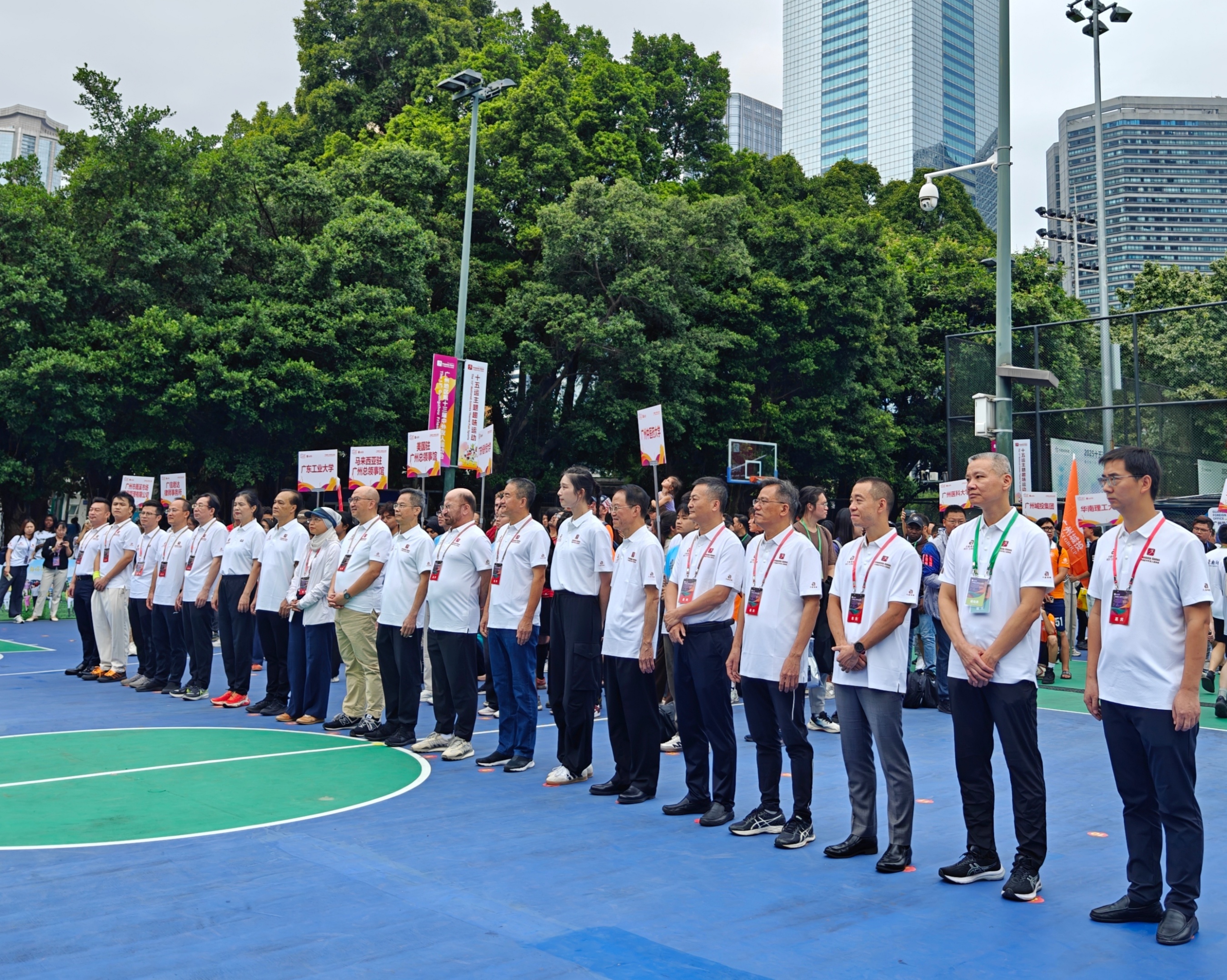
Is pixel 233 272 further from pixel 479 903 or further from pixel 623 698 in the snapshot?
pixel 479 903

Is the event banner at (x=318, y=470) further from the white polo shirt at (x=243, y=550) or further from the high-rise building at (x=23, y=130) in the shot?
the high-rise building at (x=23, y=130)

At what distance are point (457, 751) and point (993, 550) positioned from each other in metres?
4.40

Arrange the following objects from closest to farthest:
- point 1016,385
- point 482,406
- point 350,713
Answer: point 350,713
point 482,406
point 1016,385

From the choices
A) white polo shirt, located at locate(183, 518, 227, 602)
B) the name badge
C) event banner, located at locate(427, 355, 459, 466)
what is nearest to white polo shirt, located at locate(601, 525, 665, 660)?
the name badge

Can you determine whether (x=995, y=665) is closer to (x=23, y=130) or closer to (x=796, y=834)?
(x=796, y=834)

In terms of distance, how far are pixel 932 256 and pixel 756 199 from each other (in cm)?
691

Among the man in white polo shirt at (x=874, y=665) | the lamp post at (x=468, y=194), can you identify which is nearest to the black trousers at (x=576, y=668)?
the man in white polo shirt at (x=874, y=665)

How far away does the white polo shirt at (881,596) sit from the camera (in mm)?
5387

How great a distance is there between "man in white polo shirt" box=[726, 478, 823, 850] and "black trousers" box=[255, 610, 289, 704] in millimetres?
5422

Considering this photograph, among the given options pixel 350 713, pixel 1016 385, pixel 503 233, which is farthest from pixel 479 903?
pixel 503 233

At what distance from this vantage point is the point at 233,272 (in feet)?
76.6

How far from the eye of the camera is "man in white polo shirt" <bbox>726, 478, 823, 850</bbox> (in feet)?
19.0

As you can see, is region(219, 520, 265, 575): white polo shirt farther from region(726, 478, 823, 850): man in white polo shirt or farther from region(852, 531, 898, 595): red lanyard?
region(852, 531, 898, 595): red lanyard

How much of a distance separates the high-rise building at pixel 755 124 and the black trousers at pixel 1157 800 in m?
169
